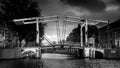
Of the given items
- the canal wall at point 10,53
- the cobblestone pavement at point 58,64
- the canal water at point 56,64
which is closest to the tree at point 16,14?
the canal wall at point 10,53

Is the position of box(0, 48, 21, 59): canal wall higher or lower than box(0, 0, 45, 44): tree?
lower

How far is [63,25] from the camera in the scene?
3381 cm

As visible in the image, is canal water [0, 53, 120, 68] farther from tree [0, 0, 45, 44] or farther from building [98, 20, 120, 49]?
building [98, 20, 120, 49]

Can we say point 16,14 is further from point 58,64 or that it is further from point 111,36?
point 111,36

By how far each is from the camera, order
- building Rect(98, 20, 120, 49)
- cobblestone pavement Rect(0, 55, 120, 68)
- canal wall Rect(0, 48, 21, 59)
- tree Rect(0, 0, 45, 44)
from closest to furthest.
Result: cobblestone pavement Rect(0, 55, 120, 68) → canal wall Rect(0, 48, 21, 59) → tree Rect(0, 0, 45, 44) → building Rect(98, 20, 120, 49)

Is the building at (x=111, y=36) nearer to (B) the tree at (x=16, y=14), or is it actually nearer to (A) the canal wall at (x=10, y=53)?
(B) the tree at (x=16, y=14)

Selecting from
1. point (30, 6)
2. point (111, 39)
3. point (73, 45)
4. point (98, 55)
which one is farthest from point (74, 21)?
point (111, 39)

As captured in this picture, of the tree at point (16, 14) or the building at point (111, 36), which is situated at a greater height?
the tree at point (16, 14)

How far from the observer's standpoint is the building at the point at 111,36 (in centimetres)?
4313

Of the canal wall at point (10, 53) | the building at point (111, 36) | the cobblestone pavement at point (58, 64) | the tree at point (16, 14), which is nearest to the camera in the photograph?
the cobblestone pavement at point (58, 64)

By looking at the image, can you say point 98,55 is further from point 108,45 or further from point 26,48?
point 108,45

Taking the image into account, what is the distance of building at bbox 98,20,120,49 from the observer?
142ft

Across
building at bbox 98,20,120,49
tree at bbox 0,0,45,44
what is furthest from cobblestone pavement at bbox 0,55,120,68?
building at bbox 98,20,120,49

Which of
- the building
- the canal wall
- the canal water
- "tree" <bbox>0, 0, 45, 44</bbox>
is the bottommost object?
the canal water
